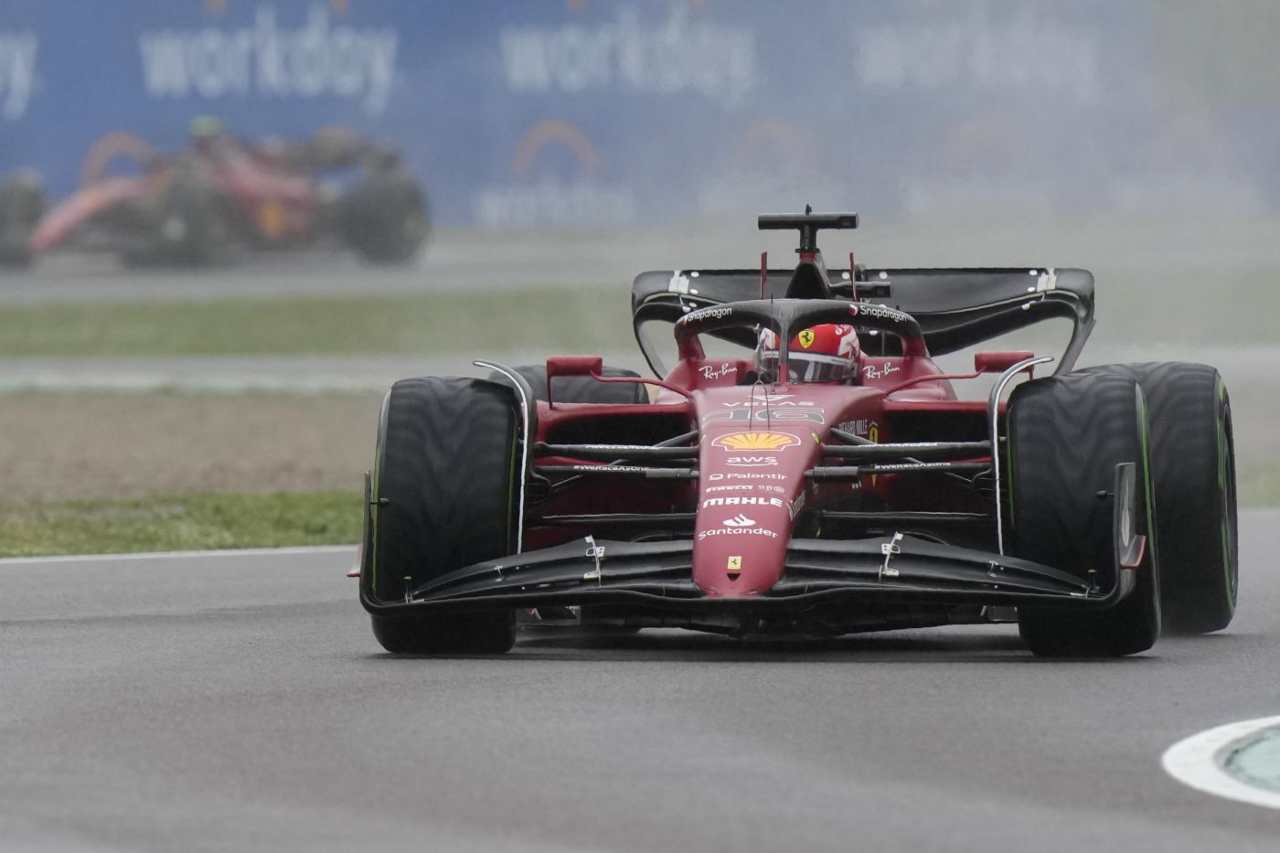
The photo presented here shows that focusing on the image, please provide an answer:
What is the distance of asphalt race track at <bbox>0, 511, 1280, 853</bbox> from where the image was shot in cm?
616

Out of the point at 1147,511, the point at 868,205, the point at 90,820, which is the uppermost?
the point at 868,205

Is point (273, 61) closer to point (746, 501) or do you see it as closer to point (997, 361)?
point (997, 361)

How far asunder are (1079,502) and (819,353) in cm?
196

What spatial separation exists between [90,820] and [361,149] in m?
34.0

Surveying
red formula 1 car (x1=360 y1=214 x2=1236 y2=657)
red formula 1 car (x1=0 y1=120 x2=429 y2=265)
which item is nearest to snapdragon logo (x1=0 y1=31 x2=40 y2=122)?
red formula 1 car (x1=0 y1=120 x2=429 y2=265)

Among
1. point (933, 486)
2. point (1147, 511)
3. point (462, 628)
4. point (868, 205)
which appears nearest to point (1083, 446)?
point (1147, 511)

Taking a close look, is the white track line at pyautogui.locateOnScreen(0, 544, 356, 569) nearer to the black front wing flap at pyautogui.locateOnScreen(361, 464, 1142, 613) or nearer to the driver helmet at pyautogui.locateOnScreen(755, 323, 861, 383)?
the driver helmet at pyautogui.locateOnScreen(755, 323, 861, 383)

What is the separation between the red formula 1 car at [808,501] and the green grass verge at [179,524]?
5064mm

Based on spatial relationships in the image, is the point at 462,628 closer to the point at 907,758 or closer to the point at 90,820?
the point at 907,758

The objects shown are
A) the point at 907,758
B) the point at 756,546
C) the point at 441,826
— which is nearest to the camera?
the point at 441,826

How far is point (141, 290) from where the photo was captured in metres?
40.2

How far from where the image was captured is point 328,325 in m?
38.2

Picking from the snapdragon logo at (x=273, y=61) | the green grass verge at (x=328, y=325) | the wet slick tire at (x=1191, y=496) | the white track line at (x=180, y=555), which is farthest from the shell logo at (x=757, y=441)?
the snapdragon logo at (x=273, y=61)

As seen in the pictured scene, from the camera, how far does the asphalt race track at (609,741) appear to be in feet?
20.2
